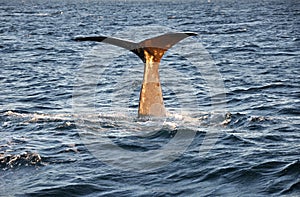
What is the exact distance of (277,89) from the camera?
1934 cm

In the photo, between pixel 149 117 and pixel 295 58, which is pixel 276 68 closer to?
pixel 295 58

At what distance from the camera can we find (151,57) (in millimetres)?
12570

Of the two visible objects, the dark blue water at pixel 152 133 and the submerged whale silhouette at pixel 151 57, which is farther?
the submerged whale silhouette at pixel 151 57

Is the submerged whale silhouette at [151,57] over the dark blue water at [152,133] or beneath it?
over

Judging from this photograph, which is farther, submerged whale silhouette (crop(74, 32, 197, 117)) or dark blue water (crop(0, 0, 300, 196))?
submerged whale silhouette (crop(74, 32, 197, 117))

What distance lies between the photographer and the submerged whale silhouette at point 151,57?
12.2 m

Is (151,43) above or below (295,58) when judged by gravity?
above

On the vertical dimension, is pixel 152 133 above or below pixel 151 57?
below

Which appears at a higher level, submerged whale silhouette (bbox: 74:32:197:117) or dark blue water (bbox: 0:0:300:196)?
submerged whale silhouette (bbox: 74:32:197:117)

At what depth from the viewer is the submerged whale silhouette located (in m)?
12.2

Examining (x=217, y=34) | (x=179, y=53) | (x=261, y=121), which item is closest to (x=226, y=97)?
(x=261, y=121)

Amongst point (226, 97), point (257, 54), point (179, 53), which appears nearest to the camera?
point (226, 97)

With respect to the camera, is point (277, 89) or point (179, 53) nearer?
Result: point (277, 89)

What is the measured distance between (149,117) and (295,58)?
1563 centimetres
